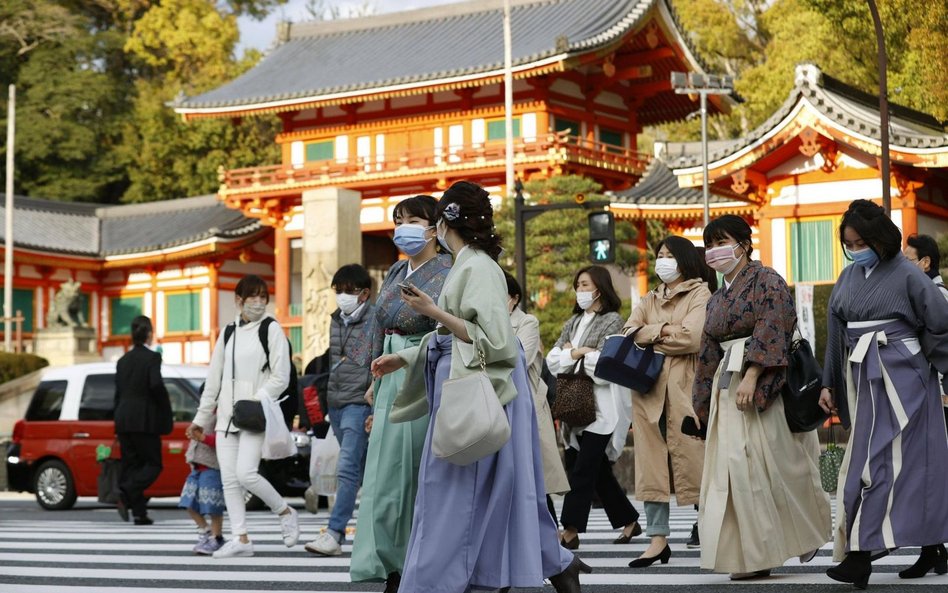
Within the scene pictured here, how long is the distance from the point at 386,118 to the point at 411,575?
29.4 meters

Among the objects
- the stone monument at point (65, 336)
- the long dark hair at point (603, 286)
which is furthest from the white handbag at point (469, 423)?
the stone monument at point (65, 336)

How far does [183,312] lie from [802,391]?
3228 centimetres

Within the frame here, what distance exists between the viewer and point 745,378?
6.38m

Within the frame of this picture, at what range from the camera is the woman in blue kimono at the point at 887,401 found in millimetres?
5980

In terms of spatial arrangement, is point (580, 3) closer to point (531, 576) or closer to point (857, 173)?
point (857, 173)

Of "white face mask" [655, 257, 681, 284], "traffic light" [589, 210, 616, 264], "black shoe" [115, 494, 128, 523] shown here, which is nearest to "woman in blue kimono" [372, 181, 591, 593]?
"white face mask" [655, 257, 681, 284]

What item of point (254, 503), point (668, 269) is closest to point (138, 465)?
point (254, 503)

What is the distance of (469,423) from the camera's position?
501cm

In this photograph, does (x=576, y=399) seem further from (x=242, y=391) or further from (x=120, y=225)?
(x=120, y=225)

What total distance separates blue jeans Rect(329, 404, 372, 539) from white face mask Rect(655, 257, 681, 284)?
6.29 feet

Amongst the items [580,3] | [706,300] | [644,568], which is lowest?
[644,568]

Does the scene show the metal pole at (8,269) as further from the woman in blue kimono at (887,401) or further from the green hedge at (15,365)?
the woman in blue kimono at (887,401)

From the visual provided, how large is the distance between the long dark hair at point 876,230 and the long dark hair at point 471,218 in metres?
1.66

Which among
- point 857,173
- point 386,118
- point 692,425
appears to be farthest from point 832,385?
point 386,118
